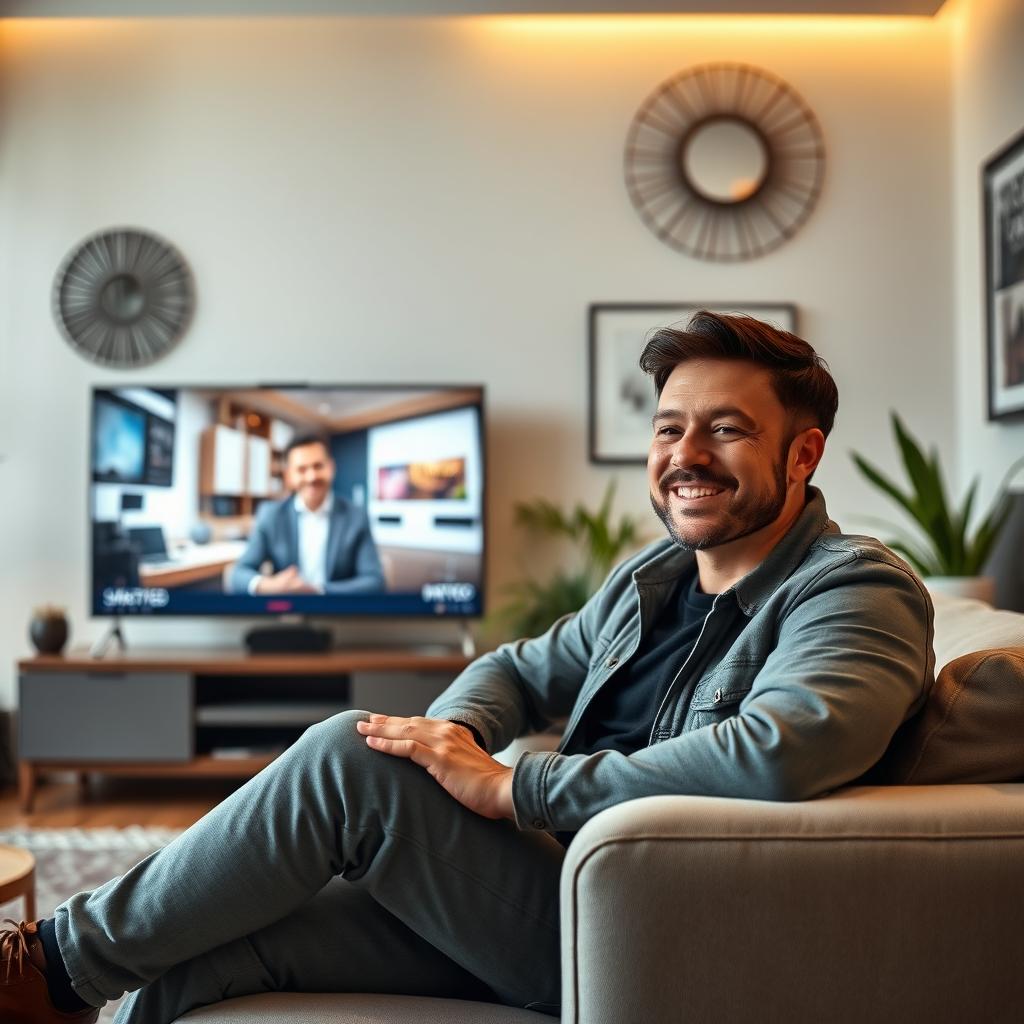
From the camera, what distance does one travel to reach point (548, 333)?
161 inches

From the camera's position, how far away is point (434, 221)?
13.4ft

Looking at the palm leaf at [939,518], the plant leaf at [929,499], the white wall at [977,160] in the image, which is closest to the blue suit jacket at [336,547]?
the palm leaf at [939,518]

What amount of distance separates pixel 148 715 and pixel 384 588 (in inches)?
34.0

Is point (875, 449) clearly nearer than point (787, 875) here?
No

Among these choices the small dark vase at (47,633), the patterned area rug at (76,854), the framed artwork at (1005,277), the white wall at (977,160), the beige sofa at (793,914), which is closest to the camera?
the beige sofa at (793,914)

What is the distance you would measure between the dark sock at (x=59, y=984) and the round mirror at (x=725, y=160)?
341 centimetres

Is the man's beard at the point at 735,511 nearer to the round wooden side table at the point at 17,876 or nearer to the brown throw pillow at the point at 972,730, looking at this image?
the brown throw pillow at the point at 972,730

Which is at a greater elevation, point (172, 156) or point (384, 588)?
point (172, 156)

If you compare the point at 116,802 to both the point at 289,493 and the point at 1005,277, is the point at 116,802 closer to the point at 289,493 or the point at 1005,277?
the point at 289,493

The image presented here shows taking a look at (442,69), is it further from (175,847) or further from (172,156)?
(175,847)

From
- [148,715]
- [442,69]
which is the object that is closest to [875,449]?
[442,69]

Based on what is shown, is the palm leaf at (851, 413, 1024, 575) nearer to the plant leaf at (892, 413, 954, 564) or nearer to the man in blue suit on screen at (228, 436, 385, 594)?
the plant leaf at (892, 413, 954, 564)

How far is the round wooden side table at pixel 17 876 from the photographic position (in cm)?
190

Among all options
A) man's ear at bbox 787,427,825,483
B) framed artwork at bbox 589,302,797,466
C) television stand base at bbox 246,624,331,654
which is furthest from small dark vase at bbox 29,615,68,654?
man's ear at bbox 787,427,825,483
